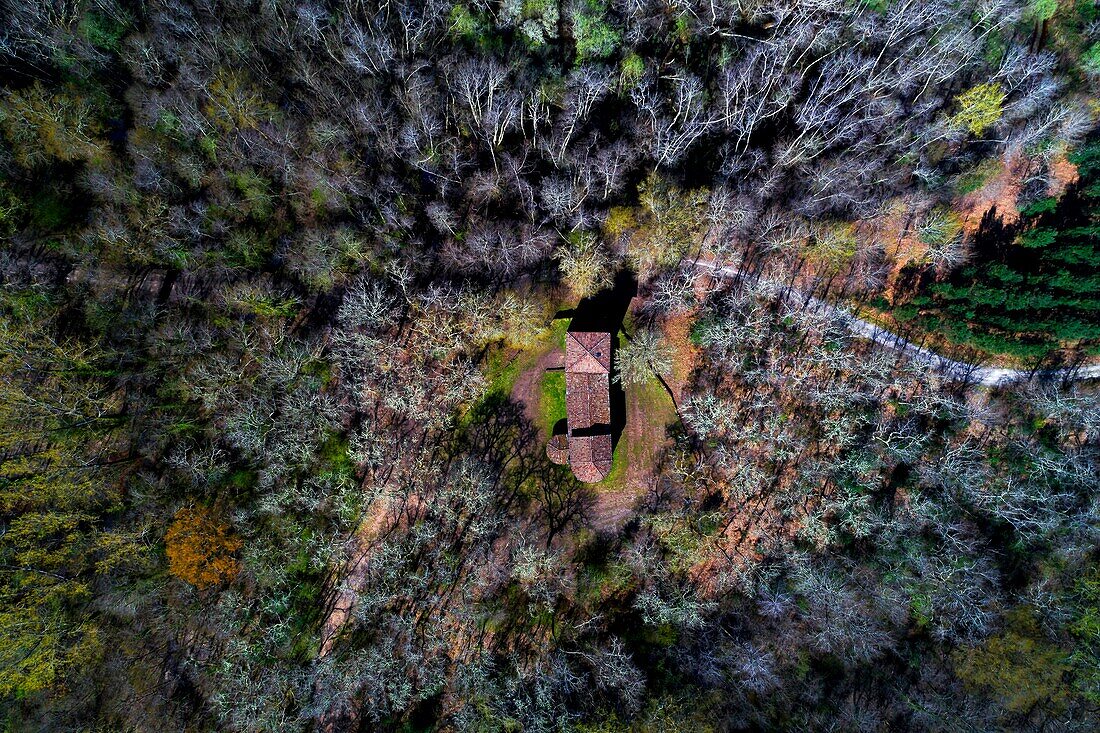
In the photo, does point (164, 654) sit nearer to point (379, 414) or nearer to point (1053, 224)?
point (379, 414)

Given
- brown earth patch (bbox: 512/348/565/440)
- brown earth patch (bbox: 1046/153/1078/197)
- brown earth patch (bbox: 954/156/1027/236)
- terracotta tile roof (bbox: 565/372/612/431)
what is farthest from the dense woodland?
terracotta tile roof (bbox: 565/372/612/431)

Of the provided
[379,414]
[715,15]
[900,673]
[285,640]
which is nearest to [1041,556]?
[900,673]

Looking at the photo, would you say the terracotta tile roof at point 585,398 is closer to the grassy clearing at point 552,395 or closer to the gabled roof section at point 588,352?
the gabled roof section at point 588,352

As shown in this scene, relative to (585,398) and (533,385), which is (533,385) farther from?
(585,398)

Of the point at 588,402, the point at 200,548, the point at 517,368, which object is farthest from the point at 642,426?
the point at 200,548

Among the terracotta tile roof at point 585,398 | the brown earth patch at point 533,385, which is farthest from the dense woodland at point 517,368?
the terracotta tile roof at point 585,398

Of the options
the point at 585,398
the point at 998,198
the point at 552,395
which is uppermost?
the point at 998,198

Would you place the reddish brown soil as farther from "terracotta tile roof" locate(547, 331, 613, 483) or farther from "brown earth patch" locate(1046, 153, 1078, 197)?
"brown earth patch" locate(1046, 153, 1078, 197)

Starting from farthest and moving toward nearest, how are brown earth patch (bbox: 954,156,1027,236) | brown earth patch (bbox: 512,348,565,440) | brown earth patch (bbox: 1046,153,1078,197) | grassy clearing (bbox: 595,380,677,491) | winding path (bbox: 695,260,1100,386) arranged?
brown earth patch (bbox: 512,348,565,440)
grassy clearing (bbox: 595,380,677,491)
winding path (bbox: 695,260,1100,386)
brown earth patch (bbox: 954,156,1027,236)
brown earth patch (bbox: 1046,153,1078,197)
